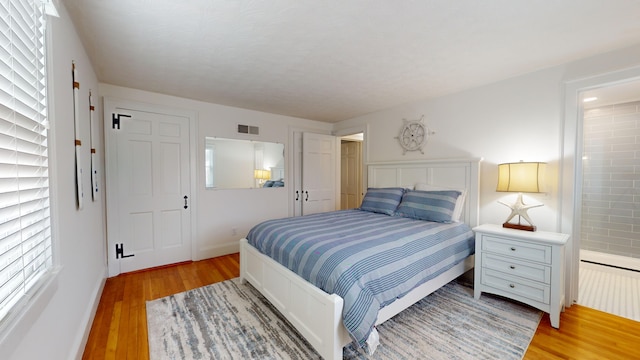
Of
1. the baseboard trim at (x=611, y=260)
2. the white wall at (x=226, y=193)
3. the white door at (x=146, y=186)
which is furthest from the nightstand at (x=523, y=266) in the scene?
the white door at (x=146, y=186)

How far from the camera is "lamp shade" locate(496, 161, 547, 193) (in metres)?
2.31

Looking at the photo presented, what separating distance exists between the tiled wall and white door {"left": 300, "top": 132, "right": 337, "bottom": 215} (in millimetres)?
3699

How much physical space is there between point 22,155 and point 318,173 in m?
3.85

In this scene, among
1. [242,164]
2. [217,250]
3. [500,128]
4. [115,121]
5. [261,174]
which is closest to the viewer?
[500,128]

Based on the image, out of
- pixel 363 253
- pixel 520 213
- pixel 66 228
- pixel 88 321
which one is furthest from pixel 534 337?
pixel 88 321

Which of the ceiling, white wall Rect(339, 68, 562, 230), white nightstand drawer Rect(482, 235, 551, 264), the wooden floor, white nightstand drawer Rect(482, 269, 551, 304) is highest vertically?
the ceiling

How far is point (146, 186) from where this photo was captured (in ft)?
10.4

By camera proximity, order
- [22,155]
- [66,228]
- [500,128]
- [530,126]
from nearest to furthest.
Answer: [22,155], [66,228], [530,126], [500,128]

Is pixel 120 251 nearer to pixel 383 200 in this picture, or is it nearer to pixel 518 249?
pixel 383 200

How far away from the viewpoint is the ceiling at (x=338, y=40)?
1568 mm

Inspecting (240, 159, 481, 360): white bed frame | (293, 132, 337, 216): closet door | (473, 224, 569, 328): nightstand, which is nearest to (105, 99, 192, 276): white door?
(240, 159, 481, 360): white bed frame

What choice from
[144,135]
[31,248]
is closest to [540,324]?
[31,248]

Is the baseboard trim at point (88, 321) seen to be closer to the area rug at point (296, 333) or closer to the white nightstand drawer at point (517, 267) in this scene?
the area rug at point (296, 333)

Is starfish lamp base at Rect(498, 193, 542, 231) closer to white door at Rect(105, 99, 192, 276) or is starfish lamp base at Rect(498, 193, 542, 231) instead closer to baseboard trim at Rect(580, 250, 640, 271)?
baseboard trim at Rect(580, 250, 640, 271)
